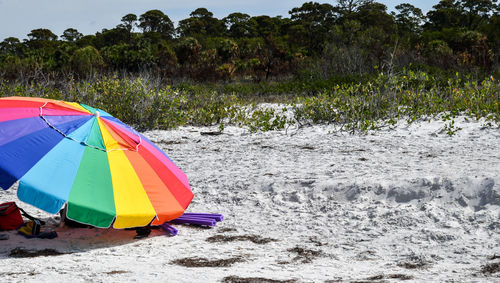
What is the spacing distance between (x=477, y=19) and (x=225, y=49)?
23866 millimetres

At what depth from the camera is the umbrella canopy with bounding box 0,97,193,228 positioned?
12.1 feet

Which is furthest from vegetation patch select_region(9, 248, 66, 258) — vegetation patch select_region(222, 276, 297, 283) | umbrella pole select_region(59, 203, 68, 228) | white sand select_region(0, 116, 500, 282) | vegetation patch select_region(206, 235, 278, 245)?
vegetation patch select_region(222, 276, 297, 283)

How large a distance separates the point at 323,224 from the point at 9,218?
268 centimetres

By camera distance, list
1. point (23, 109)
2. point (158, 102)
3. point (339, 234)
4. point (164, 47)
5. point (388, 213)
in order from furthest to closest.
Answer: point (164, 47) → point (158, 102) → point (388, 213) → point (339, 234) → point (23, 109)

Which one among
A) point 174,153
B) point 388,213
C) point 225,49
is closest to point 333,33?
point 225,49

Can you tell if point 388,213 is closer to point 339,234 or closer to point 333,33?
point 339,234

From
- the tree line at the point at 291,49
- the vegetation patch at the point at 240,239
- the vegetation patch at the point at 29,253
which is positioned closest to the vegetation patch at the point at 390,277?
the vegetation patch at the point at 240,239

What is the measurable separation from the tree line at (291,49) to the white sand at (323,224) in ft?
14.8

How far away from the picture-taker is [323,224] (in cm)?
497

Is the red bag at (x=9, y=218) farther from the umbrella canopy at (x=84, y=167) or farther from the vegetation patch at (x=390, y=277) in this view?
the vegetation patch at (x=390, y=277)

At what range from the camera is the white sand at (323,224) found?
363 cm

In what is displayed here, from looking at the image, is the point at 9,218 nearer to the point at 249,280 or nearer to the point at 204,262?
the point at 204,262

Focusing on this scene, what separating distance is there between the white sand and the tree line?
450cm

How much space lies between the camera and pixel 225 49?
2595 centimetres
